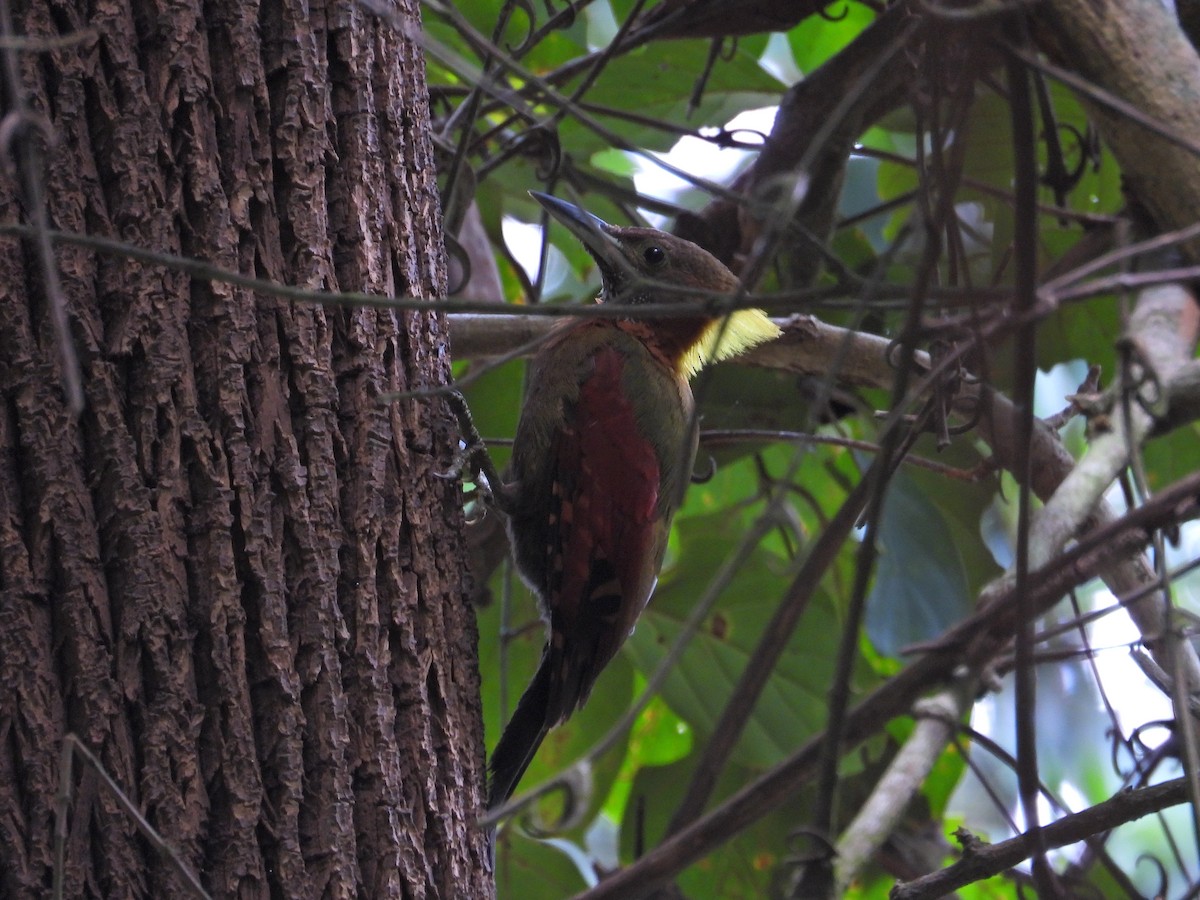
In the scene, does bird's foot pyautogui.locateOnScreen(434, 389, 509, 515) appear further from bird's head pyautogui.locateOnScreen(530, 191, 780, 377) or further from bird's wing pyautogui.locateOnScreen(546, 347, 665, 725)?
bird's head pyautogui.locateOnScreen(530, 191, 780, 377)

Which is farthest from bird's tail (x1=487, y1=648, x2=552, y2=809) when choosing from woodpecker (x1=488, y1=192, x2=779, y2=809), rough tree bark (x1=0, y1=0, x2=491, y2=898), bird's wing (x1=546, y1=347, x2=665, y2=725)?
rough tree bark (x1=0, y1=0, x2=491, y2=898)

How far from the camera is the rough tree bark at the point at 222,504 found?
1.33 m

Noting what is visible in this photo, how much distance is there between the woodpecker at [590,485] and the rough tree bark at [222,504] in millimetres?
714

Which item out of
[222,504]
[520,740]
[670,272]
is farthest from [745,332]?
[222,504]

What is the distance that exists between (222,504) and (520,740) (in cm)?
101

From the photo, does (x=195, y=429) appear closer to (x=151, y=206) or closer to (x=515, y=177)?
(x=151, y=206)

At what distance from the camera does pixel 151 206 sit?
4.84 ft

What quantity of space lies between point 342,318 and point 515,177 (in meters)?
1.82

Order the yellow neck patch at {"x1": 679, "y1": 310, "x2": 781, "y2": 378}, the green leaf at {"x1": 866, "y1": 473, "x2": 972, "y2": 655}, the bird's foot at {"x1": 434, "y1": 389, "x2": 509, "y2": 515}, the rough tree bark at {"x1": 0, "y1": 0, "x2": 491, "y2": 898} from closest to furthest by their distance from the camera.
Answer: the rough tree bark at {"x1": 0, "y1": 0, "x2": 491, "y2": 898} → the bird's foot at {"x1": 434, "y1": 389, "x2": 509, "y2": 515} → the yellow neck patch at {"x1": 679, "y1": 310, "x2": 781, "y2": 378} → the green leaf at {"x1": 866, "y1": 473, "x2": 972, "y2": 655}

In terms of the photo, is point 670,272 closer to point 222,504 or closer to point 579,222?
Answer: point 579,222

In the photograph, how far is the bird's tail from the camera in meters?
2.19

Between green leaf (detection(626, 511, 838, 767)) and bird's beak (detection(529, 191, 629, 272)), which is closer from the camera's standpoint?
bird's beak (detection(529, 191, 629, 272))

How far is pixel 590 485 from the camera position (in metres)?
2.46

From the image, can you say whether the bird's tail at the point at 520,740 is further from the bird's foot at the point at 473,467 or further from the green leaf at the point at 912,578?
the green leaf at the point at 912,578
